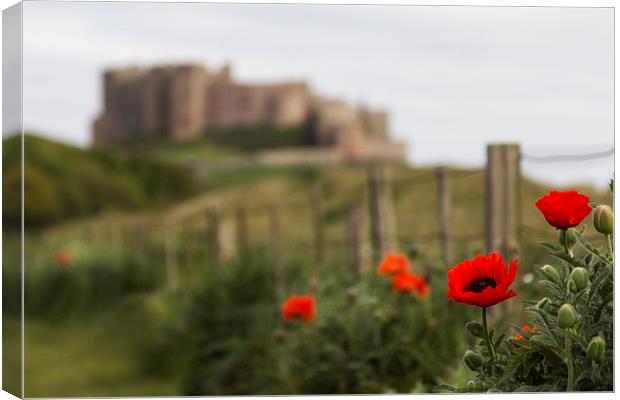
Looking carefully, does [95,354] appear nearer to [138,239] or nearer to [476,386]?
[138,239]

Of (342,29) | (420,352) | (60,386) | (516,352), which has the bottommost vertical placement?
(60,386)

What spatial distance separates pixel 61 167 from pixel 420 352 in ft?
50.6

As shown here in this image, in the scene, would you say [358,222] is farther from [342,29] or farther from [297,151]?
[297,151]

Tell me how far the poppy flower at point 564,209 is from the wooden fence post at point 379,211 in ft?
11.6

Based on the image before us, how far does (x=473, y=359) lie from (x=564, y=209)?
337 millimetres

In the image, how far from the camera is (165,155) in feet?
84.3

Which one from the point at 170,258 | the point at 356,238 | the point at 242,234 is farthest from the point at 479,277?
the point at 170,258

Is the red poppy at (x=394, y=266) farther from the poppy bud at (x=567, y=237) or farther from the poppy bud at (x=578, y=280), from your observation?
the poppy bud at (x=578, y=280)

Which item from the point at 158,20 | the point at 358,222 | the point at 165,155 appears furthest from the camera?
the point at 165,155

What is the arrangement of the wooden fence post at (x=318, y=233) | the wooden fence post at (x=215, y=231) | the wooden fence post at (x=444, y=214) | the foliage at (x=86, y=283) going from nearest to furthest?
the wooden fence post at (x=444, y=214) < the wooden fence post at (x=318, y=233) < the wooden fence post at (x=215, y=231) < the foliage at (x=86, y=283)

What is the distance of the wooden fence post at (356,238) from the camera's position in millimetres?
4996

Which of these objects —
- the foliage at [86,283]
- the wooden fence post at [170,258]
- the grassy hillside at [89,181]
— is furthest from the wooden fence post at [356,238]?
the grassy hillside at [89,181]

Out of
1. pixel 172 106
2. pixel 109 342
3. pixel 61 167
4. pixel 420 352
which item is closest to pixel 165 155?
pixel 172 106

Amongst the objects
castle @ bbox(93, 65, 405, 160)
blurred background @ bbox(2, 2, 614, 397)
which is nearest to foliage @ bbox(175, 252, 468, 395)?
blurred background @ bbox(2, 2, 614, 397)
